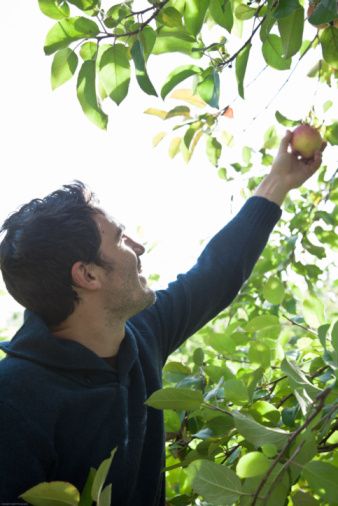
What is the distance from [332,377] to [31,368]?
530 millimetres

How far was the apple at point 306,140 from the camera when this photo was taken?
5.58 feet

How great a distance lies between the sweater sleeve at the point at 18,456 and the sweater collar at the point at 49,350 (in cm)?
15

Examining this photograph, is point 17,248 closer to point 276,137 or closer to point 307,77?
point 307,77

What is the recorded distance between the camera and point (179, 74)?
1.26 meters

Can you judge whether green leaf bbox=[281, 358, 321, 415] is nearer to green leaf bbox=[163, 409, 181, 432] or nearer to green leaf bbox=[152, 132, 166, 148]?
green leaf bbox=[163, 409, 181, 432]

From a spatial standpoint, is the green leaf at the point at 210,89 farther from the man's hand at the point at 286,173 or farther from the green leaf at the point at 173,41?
the man's hand at the point at 286,173

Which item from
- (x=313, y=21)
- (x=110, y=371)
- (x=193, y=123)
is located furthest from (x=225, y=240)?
(x=313, y=21)

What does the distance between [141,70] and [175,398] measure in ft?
1.74

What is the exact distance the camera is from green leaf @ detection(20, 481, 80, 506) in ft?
2.77

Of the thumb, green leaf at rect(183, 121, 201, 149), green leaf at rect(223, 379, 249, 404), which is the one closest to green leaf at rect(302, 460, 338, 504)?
green leaf at rect(223, 379, 249, 404)

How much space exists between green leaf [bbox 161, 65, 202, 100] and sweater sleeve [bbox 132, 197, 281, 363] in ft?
1.72

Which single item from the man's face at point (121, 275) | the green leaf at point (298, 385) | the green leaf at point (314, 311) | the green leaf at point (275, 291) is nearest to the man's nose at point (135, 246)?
the man's face at point (121, 275)

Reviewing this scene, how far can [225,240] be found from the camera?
169 centimetres

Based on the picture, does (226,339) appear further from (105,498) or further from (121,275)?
(105,498)
